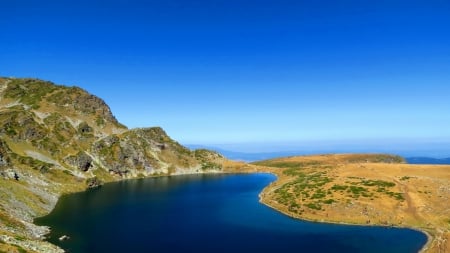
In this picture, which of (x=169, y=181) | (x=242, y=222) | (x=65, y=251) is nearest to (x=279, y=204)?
(x=242, y=222)

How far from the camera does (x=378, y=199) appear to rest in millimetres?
105438

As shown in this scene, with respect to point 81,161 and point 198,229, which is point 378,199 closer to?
point 198,229

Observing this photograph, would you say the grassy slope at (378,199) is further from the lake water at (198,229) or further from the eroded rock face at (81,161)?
the eroded rock face at (81,161)

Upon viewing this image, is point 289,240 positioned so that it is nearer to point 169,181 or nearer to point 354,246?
point 354,246

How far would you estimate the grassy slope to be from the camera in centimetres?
9206

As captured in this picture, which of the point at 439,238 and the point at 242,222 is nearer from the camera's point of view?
the point at 439,238

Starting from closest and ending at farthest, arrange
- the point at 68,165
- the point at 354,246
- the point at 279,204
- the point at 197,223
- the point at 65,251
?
the point at 65,251 < the point at 354,246 < the point at 197,223 < the point at 279,204 < the point at 68,165

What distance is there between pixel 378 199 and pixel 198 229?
54.8 metres

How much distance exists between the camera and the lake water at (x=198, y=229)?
73312 mm

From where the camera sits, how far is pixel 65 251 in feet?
222

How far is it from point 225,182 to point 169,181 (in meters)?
30.2

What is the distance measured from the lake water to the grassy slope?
5.67 m

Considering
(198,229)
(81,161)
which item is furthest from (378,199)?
(81,161)

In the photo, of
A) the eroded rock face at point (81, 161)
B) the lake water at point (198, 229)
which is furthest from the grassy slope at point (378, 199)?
the eroded rock face at point (81, 161)
